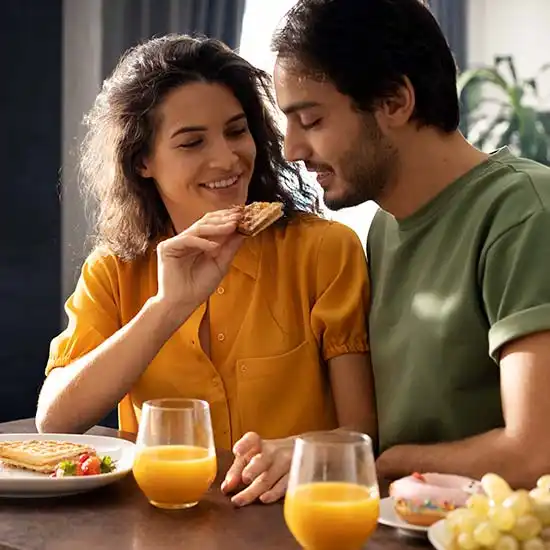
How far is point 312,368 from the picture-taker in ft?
6.73

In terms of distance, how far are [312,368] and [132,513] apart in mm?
705

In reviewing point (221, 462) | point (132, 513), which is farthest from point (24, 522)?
point (221, 462)

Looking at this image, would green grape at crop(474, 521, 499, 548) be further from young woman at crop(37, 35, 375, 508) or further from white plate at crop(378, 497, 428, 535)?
young woman at crop(37, 35, 375, 508)

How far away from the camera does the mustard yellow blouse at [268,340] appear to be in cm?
203

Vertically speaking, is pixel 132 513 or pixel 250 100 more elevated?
pixel 250 100

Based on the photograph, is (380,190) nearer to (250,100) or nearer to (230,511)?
(250,100)

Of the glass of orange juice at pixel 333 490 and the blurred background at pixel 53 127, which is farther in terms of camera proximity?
the blurred background at pixel 53 127

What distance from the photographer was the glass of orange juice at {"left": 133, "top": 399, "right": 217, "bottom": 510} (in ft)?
4.64

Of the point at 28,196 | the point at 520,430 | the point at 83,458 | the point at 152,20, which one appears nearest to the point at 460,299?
the point at 520,430

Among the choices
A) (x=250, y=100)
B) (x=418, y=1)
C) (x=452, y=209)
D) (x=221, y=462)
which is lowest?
(x=221, y=462)

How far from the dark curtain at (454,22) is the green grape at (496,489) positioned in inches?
134

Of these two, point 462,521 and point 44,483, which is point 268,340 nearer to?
point 44,483

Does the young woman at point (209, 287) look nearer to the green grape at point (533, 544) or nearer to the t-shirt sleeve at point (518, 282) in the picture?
the t-shirt sleeve at point (518, 282)

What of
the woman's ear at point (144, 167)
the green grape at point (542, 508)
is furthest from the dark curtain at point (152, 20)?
the green grape at point (542, 508)
